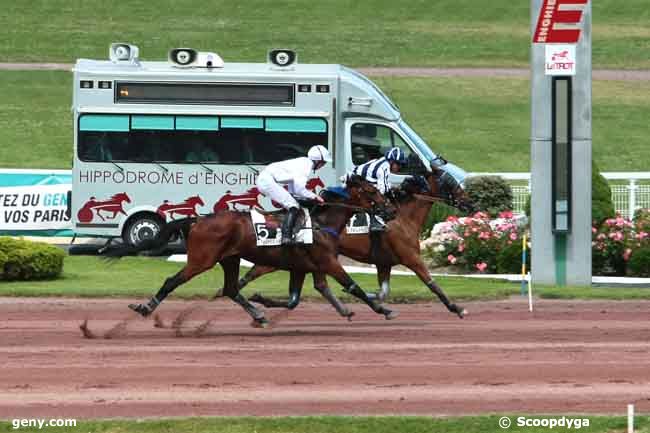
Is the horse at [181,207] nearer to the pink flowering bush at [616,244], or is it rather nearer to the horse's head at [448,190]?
the pink flowering bush at [616,244]

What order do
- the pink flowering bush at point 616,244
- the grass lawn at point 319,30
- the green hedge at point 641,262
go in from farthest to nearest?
1. the grass lawn at point 319,30
2. the pink flowering bush at point 616,244
3. the green hedge at point 641,262

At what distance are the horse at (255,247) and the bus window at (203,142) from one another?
26.9ft

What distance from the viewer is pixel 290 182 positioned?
52.0ft

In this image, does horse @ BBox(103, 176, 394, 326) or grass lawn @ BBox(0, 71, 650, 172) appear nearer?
horse @ BBox(103, 176, 394, 326)

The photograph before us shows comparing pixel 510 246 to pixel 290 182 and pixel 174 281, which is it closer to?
pixel 290 182

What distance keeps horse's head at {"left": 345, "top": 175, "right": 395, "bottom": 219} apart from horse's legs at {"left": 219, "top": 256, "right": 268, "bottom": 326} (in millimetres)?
1460

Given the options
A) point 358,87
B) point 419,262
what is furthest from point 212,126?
point 419,262

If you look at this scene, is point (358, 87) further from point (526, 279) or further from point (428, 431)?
point (428, 431)

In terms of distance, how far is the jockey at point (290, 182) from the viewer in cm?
1568

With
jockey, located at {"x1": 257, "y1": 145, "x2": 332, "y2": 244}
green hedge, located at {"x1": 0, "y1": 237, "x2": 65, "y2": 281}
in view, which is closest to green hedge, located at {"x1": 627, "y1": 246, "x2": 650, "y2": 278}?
jockey, located at {"x1": 257, "y1": 145, "x2": 332, "y2": 244}

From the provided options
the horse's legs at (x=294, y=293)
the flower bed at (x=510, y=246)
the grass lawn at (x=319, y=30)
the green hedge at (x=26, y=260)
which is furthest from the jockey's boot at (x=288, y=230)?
the grass lawn at (x=319, y=30)

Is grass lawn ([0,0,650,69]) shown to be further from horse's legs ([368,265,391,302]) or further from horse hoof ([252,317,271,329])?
horse hoof ([252,317,271,329])

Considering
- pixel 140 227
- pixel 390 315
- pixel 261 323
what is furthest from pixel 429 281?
pixel 140 227

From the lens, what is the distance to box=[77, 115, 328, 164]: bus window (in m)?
24.6
